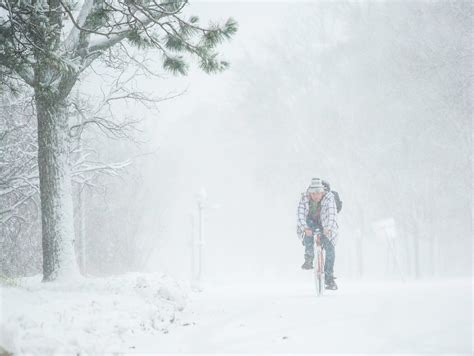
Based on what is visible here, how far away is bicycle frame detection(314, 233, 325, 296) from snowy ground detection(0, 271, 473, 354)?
58 cm

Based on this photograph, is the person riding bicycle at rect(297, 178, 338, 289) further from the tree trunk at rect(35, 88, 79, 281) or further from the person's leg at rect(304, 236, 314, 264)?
the tree trunk at rect(35, 88, 79, 281)

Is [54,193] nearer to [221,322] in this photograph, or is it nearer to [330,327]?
[221,322]

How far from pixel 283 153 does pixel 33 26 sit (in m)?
20.5

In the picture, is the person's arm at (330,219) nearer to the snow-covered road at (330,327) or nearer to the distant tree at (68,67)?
the snow-covered road at (330,327)

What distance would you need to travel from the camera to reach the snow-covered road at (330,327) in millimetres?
4645

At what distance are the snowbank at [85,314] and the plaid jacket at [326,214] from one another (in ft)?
7.93

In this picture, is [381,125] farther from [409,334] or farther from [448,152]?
[409,334]

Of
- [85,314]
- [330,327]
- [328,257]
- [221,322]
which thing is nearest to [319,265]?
[328,257]

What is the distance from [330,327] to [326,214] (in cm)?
296

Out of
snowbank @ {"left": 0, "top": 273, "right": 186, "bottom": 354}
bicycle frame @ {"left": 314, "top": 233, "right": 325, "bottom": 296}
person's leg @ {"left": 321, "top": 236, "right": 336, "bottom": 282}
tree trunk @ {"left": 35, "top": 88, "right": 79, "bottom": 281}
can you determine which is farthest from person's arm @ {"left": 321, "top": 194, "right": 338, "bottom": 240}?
tree trunk @ {"left": 35, "top": 88, "right": 79, "bottom": 281}

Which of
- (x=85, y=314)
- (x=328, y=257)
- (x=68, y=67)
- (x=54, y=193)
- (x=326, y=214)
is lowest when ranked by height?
(x=85, y=314)

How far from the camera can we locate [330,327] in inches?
211

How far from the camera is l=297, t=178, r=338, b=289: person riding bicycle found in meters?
8.05

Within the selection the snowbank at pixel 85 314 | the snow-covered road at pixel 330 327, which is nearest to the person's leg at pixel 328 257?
the snow-covered road at pixel 330 327
